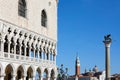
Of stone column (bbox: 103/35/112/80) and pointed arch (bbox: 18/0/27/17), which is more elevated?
pointed arch (bbox: 18/0/27/17)

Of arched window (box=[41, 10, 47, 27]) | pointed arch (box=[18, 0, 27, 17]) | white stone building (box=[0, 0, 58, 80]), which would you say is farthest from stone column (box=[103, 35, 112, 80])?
arched window (box=[41, 10, 47, 27])

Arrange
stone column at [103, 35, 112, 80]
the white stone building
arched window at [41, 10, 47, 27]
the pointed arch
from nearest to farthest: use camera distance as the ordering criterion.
Answer: stone column at [103, 35, 112, 80] < the white stone building < the pointed arch < arched window at [41, 10, 47, 27]

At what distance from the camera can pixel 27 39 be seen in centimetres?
3362

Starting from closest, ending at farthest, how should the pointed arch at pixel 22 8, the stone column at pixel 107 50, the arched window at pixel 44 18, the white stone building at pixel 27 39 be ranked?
the stone column at pixel 107 50 → the white stone building at pixel 27 39 → the pointed arch at pixel 22 8 → the arched window at pixel 44 18

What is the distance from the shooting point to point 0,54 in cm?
2886

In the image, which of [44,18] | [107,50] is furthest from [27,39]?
[107,50]

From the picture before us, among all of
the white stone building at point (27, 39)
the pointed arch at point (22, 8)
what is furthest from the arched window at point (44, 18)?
the pointed arch at point (22, 8)

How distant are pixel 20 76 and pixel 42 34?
5.20m

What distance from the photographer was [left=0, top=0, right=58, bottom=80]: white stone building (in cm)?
2998

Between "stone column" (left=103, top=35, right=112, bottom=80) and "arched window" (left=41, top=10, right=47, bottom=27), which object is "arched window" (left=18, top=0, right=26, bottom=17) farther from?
"stone column" (left=103, top=35, right=112, bottom=80)

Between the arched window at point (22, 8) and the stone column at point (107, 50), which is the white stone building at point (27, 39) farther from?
the stone column at point (107, 50)

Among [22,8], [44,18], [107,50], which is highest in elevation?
[22,8]

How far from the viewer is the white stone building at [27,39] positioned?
2998 cm

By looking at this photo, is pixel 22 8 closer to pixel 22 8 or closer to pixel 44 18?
pixel 22 8
